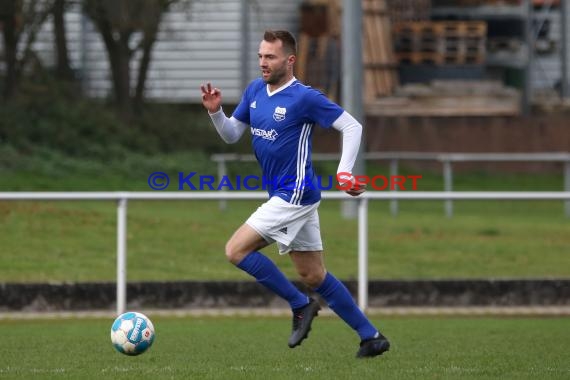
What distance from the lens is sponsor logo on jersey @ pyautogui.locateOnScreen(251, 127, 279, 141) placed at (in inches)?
356

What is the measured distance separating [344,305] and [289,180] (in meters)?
0.91

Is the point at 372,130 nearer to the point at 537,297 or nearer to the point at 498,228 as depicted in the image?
the point at 498,228

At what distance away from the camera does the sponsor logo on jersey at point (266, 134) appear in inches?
356

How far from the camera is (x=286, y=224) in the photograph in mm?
8969

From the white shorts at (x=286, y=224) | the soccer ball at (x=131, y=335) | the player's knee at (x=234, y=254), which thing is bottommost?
the soccer ball at (x=131, y=335)

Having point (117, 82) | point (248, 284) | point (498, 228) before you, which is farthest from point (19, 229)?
point (117, 82)

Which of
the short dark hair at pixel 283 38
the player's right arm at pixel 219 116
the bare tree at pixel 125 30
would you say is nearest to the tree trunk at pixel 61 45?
the bare tree at pixel 125 30

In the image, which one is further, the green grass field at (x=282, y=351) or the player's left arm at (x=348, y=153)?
the player's left arm at (x=348, y=153)

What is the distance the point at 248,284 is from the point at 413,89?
1814cm

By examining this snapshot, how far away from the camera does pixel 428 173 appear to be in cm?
2847

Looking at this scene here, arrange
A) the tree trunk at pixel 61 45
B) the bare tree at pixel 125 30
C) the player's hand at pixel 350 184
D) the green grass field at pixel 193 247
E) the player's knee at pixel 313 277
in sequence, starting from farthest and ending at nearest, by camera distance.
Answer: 1. the tree trunk at pixel 61 45
2. the bare tree at pixel 125 30
3. the green grass field at pixel 193 247
4. the player's knee at pixel 313 277
5. the player's hand at pixel 350 184

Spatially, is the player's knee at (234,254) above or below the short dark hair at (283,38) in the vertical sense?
below

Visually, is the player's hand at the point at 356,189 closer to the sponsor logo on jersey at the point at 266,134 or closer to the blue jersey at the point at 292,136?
the blue jersey at the point at 292,136

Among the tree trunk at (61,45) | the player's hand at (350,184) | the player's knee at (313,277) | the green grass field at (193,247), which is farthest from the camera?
the tree trunk at (61,45)
